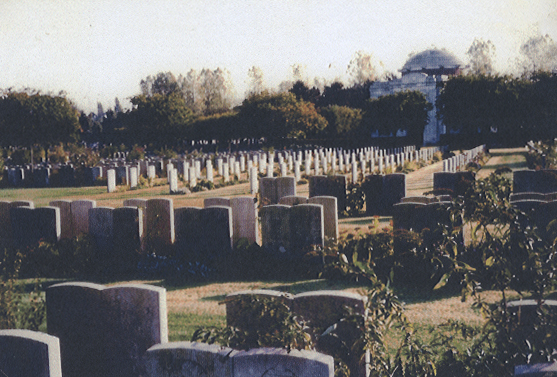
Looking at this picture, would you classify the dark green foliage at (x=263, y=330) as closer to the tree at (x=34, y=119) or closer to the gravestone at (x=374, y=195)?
the gravestone at (x=374, y=195)

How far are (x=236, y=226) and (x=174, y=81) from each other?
35.8 metres

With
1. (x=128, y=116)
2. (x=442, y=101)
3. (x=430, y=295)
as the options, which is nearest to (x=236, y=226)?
(x=430, y=295)

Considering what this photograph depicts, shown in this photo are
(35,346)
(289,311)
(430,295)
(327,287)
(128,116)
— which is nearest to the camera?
(35,346)

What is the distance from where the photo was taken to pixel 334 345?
414 cm

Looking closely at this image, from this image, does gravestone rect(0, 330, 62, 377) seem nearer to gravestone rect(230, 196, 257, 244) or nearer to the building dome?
gravestone rect(230, 196, 257, 244)

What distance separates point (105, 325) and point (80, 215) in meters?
5.89

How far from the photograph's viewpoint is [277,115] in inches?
1457

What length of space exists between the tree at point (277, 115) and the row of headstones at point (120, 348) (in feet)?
103

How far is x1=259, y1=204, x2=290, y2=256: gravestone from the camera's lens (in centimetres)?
892

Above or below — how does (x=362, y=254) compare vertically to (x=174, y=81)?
below

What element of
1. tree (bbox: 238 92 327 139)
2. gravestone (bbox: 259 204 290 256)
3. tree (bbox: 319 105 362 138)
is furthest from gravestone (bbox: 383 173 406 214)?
tree (bbox: 319 105 362 138)

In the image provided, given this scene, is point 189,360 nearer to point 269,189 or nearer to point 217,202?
point 217,202

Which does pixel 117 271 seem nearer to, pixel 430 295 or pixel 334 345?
pixel 430 295

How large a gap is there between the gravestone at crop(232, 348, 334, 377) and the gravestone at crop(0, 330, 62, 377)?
44.5 inches
